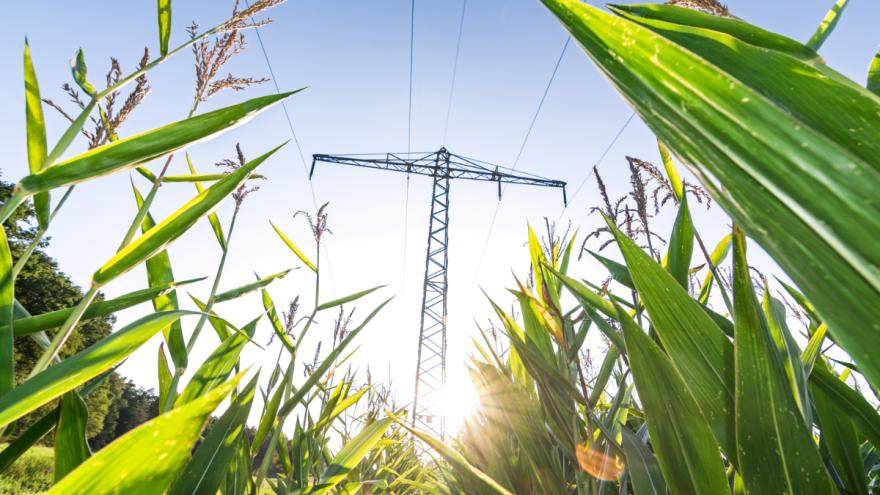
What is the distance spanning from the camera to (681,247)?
599 millimetres

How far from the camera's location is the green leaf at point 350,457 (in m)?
0.97

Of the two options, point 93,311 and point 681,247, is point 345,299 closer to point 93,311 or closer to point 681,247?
point 93,311

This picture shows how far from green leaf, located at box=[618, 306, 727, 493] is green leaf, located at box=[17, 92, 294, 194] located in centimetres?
54

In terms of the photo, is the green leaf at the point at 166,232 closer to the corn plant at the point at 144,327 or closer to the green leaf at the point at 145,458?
the corn plant at the point at 144,327

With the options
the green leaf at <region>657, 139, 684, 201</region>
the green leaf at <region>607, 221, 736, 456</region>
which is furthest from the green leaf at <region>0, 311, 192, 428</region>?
the green leaf at <region>657, 139, 684, 201</region>

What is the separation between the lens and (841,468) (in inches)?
21.2

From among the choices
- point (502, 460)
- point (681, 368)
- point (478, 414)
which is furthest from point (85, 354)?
point (478, 414)

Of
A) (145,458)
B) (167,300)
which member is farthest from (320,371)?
(145,458)

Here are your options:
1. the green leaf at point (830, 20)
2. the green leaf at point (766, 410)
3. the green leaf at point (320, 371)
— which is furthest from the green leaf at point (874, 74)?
the green leaf at point (320, 371)

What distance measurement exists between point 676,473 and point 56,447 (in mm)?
655

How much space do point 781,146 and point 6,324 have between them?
73 cm

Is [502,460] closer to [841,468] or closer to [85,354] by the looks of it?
[841,468]

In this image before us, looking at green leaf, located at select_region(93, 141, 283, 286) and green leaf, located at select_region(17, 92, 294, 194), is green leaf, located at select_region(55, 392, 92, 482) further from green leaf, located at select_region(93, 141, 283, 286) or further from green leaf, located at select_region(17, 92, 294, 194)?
green leaf, located at select_region(17, 92, 294, 194)

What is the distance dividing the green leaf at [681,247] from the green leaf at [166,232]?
Answer: 625 millimetres
